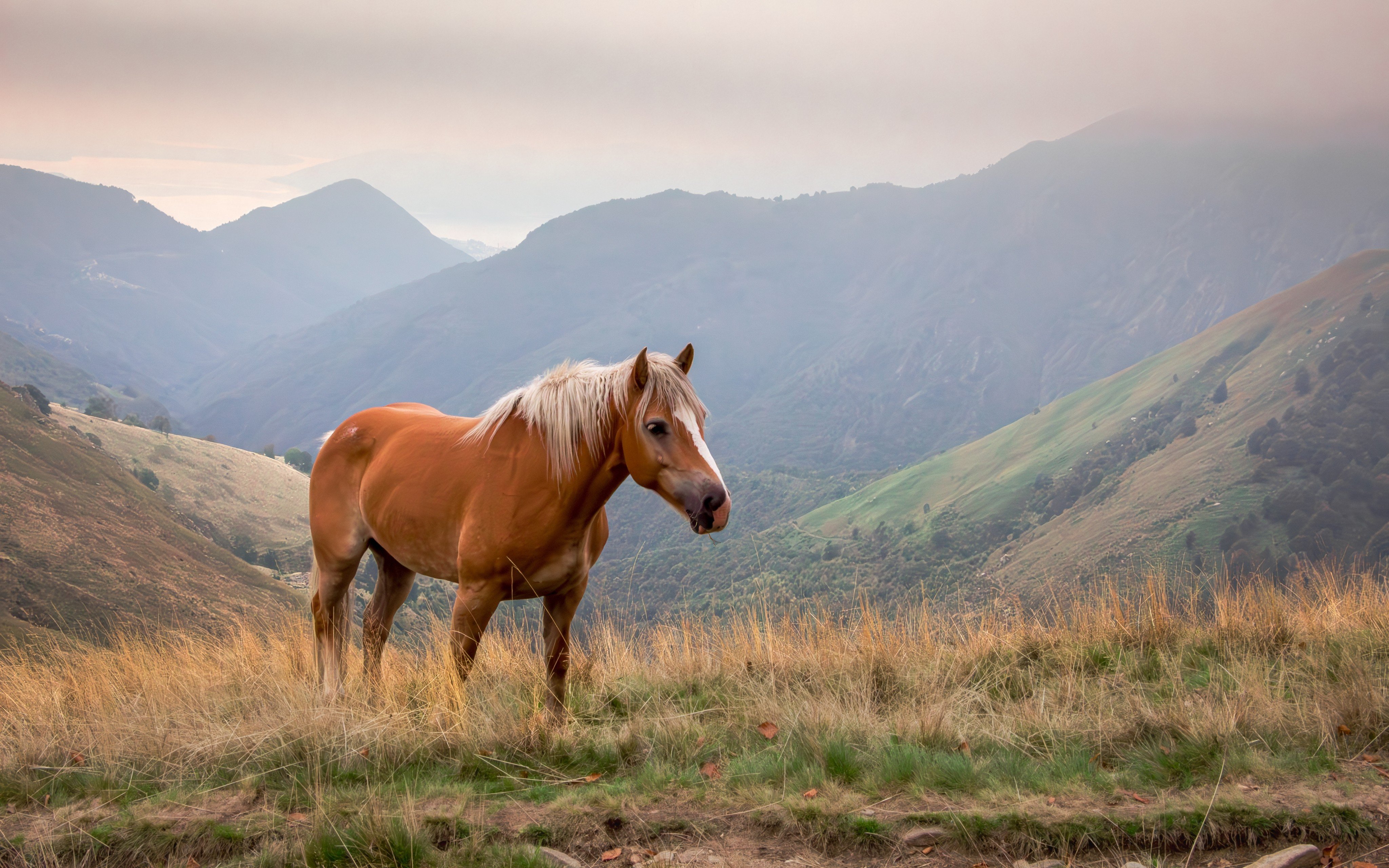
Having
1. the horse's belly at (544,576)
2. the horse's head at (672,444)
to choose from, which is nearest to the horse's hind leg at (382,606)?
the horse's belly at (544,576)

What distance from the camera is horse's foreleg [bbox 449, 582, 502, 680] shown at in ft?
14.6

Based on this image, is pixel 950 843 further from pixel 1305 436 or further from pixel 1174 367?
pixel 1174 367

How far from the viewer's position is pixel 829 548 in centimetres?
10731

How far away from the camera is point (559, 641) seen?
4848 millimetres

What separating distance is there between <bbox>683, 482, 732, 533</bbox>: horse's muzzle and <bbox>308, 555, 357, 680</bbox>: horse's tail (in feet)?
9.59

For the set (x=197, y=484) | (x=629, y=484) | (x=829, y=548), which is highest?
(x=197, y=484)

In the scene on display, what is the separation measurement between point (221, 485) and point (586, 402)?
83.6m

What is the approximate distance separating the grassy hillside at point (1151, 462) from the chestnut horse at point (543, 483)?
69429mm

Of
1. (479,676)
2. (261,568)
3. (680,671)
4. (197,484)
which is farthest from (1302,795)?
(197,484)

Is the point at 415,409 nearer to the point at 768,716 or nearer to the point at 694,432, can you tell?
the point at 694,432

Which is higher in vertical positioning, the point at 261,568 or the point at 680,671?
the point at 680,671

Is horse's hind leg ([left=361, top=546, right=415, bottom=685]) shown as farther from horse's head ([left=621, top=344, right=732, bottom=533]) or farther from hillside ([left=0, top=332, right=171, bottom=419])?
hillside ([left=0, top=332, right=171, bottom=419])

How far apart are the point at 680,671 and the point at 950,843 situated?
262 centimetres

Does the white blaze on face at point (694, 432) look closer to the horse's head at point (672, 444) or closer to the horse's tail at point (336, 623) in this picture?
the horse's head at point (672, 444)
